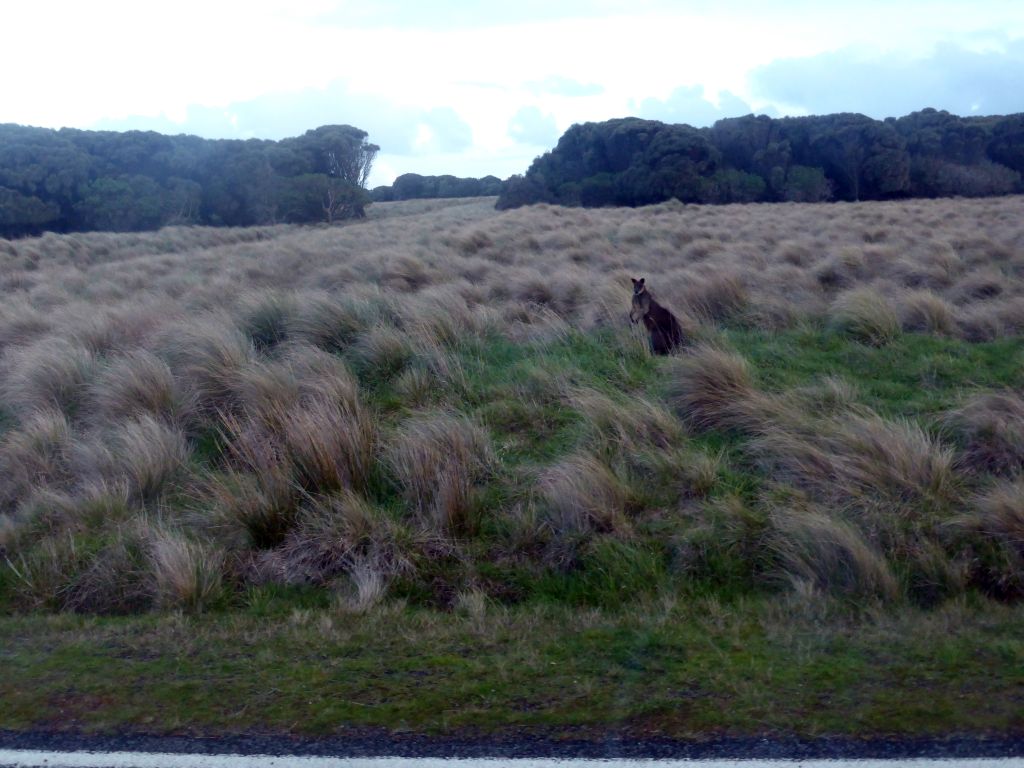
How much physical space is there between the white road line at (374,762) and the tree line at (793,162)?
41.3 metres

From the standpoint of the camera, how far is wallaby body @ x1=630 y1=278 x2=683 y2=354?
32.3 feet

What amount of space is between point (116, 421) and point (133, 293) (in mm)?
9187

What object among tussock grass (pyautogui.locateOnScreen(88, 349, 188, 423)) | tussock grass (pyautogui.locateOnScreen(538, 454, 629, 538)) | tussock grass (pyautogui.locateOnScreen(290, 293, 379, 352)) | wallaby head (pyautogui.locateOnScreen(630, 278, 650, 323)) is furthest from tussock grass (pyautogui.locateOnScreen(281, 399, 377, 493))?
wallaby head (pyautogui.locateOnScreen(630, 278, 650, 323))

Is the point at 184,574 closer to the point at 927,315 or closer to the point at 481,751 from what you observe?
the point at 481,751

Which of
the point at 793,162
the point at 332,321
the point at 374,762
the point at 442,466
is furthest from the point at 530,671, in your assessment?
the point at 793,162

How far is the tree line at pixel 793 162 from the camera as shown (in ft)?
145

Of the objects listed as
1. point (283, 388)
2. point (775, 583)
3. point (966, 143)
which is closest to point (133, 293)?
point (283, 388)

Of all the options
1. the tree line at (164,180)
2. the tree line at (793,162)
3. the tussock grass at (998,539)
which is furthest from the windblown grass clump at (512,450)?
the tree line at (793,162)

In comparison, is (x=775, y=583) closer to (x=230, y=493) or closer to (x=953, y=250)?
(x=230, y=493)

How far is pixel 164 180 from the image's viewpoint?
43.8 meters

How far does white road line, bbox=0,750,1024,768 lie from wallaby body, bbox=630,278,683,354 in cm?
622

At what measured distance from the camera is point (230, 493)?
6586 millimetres

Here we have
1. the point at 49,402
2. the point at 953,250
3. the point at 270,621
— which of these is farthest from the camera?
the point at 953,250

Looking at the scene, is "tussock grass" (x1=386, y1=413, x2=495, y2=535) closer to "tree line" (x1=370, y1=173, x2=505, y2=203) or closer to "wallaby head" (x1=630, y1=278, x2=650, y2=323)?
"wallaby head" (x1=630, y1=278, x2=650, y2=323)
